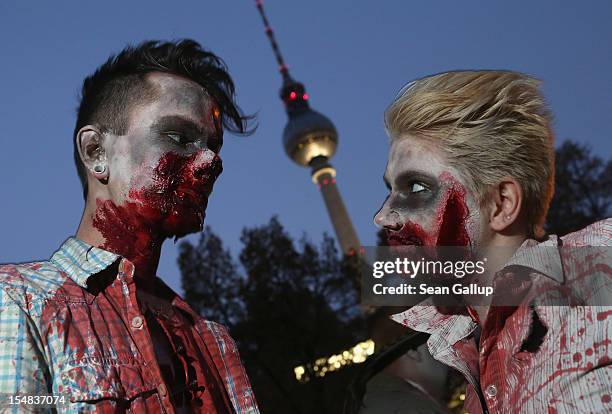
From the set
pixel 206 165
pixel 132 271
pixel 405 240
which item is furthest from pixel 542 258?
pixel 132 271

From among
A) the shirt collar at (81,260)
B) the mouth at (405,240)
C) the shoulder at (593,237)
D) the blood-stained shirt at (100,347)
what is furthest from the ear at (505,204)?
the shirt collar at (81,260)

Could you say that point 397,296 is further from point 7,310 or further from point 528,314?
point 7,310

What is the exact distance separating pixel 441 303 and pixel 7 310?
2.60 m

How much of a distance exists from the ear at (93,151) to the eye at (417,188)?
2036 mm

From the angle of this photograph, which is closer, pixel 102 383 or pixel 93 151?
pixel 102 383

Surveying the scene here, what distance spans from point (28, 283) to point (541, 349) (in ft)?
9.22

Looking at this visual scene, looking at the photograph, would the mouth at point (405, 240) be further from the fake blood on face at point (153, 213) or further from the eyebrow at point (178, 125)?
the eyebrow at point (178, 125)

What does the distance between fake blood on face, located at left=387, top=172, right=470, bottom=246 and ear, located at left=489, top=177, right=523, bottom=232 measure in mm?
164

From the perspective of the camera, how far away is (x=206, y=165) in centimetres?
475

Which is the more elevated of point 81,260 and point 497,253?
point 81,260

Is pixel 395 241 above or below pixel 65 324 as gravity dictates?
above

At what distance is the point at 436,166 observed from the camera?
427 cm

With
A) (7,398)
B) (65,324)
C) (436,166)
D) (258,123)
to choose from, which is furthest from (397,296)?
(7,398)

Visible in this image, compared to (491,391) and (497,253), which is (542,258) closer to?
(497,253)
